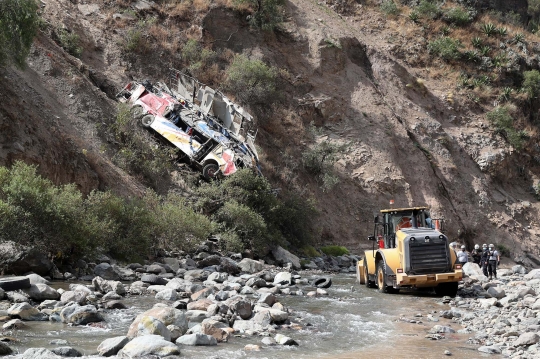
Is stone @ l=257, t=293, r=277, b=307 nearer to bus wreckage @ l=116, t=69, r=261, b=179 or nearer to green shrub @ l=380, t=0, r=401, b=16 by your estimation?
bus wreckage @ l=116, t=69, r=261, b=179

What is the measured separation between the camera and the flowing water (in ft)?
30.7

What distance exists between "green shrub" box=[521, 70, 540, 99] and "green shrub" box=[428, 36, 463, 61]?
5023 mm

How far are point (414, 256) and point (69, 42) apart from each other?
24.3 meters

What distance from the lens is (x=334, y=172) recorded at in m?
35.0

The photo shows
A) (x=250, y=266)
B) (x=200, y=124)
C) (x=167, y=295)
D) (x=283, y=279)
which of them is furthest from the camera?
(x=200, y=124)

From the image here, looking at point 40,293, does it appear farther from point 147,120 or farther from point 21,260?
point 147,120

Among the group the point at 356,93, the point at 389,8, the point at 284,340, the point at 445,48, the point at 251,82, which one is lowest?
the point at 284,340

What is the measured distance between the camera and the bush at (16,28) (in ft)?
66.0

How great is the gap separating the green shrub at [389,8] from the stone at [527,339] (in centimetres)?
4033

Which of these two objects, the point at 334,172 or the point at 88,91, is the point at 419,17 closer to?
the point at 334,172

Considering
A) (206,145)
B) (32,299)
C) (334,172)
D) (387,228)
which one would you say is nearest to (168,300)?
(32,299)

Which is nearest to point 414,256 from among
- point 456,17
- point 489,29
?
point 489,29

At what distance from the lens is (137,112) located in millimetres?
29031

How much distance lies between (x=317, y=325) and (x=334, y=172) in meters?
23.3
